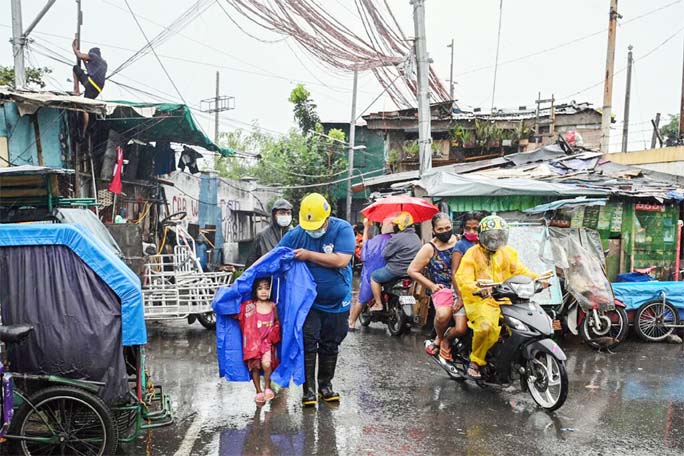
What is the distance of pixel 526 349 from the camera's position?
560cm

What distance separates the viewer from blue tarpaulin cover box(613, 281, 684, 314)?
29.0 ft

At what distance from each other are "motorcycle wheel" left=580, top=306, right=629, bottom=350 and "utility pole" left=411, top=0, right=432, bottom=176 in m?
→ 5.29

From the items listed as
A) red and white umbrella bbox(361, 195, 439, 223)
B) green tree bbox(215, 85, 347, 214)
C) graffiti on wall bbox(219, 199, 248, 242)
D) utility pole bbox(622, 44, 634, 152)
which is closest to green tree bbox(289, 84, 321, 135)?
green tree bbox(215, 85, 347, 214)

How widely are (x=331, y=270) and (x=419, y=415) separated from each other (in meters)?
1.55

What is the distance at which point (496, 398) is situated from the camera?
5969mm

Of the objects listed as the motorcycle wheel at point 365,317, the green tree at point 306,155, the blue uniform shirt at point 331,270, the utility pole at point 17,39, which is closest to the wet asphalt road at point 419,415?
the blue uniform shirt at point 331,270

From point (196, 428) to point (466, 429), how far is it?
2.28m

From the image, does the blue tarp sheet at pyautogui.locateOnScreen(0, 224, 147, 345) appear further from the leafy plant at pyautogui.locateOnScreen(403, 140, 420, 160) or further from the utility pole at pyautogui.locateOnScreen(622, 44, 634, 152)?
the utility pole at pyautogui.locateOnScreen(622, 44, 634, 152)

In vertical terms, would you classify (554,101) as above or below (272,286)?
above

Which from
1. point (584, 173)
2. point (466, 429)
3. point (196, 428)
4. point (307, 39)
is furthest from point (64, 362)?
point (584, 173)

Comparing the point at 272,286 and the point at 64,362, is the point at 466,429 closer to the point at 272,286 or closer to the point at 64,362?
the point at 272,286

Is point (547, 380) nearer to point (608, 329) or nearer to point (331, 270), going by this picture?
point (331, 270)

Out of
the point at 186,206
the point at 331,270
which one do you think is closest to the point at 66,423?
the point at 331,270

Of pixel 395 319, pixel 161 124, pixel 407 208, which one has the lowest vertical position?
pixel 395 319
